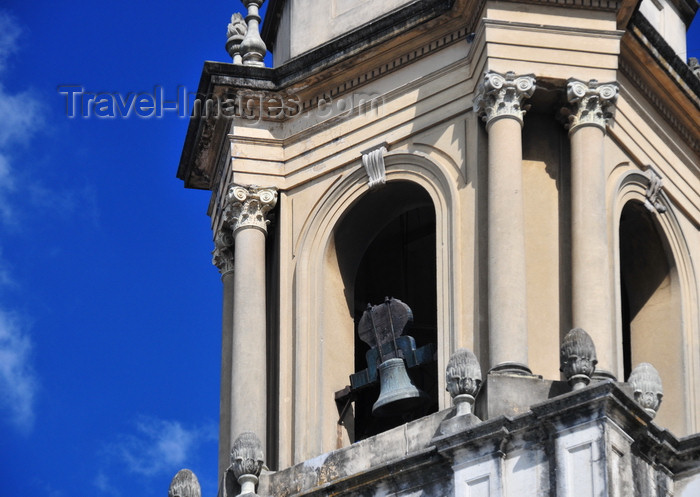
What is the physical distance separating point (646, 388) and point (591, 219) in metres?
3.00

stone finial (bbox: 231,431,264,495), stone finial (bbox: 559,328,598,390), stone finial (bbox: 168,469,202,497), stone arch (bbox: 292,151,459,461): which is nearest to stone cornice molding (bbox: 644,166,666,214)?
stone arch (bbox: 292,151,459,461)

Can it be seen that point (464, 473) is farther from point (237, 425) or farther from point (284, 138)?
point (284, 138)

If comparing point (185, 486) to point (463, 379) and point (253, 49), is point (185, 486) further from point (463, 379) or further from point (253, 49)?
point (253, 49)

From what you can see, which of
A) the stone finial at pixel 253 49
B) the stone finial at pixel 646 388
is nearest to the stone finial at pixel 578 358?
the stone finial at pixel 646 388

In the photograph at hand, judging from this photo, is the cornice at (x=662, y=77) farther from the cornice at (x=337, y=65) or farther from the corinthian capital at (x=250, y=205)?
the corinthian capital at (x=250, y=205)

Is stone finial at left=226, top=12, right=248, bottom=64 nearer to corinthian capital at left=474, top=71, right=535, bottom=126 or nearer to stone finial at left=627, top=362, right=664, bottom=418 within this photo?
corinthian capital at left=474, top=71, right=535, bottom=126

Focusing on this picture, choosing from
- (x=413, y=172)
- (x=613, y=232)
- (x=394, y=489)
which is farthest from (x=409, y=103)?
(x=394, y=489)

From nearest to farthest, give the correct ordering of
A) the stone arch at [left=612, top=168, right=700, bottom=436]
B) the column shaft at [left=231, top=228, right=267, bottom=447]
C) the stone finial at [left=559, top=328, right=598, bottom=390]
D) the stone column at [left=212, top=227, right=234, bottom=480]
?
the stone finial at [left=559, top=328, right=598, bottom=390] → the column shaft at [left=231, top=228, right=267, bottom=447] → the stone arch at [left=612, top=168, right=700, bottom=436] → the stone column at [left=212, top=227, right=234, bottom=480]

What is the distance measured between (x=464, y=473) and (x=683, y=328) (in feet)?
19.9

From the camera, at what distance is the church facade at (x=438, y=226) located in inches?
1262

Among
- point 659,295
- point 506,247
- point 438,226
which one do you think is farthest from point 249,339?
point 659,295

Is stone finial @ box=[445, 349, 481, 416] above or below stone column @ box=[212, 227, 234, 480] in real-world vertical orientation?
below

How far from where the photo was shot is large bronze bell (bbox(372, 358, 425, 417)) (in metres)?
33.2

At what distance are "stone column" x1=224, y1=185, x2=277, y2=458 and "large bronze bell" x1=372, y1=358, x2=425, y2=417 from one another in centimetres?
149
